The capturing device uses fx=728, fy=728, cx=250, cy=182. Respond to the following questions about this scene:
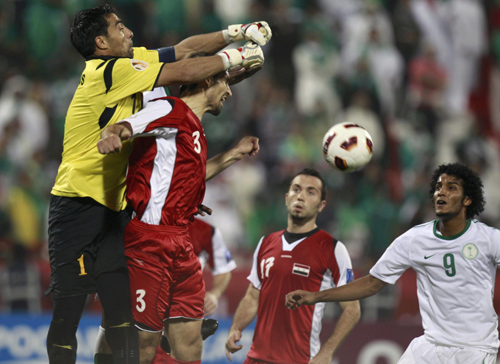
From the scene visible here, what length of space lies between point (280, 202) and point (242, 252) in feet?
3.52

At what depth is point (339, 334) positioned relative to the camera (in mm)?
5637

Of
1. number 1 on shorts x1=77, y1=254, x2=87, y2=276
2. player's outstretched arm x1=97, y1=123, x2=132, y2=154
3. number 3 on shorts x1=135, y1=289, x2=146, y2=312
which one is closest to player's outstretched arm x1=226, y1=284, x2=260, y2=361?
number 3 on shorts x1=135, y1=289, x2=146, y2=312

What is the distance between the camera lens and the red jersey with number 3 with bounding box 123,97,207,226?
15.9 ft

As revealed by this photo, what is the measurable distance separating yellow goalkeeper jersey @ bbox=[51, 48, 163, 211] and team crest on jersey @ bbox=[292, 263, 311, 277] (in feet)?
5.52

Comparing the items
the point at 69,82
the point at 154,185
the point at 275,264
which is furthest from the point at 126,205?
the point at 69,82

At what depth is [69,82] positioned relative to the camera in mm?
11414

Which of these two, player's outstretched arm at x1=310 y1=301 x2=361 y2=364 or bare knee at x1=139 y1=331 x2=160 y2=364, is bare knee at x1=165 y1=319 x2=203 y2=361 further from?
player's outstretched arm at x1=310 y1=301 x2=361 y2=364

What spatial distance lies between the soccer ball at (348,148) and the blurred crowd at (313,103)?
377cm

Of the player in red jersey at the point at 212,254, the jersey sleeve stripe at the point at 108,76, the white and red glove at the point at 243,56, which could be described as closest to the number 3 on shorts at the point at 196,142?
→ the white and red glove at the point at 243,56

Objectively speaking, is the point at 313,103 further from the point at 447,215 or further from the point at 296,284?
the point at 447,215

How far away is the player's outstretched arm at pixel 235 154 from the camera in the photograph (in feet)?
17.7

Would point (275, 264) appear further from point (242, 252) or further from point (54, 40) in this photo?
point (54, 40)

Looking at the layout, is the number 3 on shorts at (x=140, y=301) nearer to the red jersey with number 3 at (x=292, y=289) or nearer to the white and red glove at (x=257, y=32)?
the red jersey with number 3 at (x=292, y=289)

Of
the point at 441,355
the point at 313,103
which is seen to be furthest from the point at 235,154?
the point at 313,103
